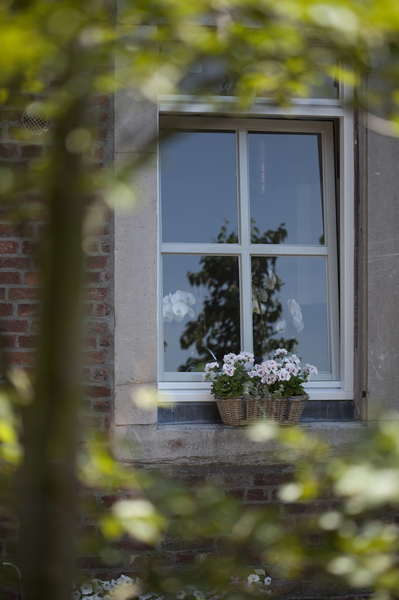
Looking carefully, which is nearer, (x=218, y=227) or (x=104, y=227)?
(x=104, y=227)

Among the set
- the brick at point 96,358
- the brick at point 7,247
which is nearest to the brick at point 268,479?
the brick at point 96,358

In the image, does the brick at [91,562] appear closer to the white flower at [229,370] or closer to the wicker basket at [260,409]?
the wicker basket at [260,409]

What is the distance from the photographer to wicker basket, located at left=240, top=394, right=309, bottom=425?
9.25 ft

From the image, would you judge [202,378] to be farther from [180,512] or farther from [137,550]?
[180,512]

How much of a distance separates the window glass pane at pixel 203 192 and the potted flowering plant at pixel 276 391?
78cm

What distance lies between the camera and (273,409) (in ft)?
9.26

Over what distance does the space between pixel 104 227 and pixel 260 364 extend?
1.07 metres

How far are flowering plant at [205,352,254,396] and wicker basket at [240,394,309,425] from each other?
0.31 ft

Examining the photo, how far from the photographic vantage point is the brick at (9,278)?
281 cm

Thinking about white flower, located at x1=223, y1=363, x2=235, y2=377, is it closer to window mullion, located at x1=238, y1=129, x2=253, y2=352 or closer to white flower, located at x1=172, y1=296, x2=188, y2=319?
window mullion, located at x1=238, y1=129, x2=253, y2=352

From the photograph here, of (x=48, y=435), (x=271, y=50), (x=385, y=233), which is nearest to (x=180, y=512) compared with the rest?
(x=48, y=435)

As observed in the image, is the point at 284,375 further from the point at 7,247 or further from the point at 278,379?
the point at 7,247

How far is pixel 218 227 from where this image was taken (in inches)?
126

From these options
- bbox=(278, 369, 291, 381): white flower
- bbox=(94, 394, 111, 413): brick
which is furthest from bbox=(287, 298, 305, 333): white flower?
bbox=(94, 394, 111, 413): brick
